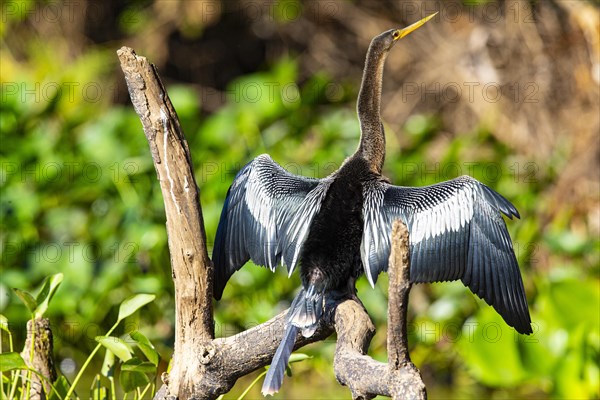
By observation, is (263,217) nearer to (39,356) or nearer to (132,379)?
(132,379)

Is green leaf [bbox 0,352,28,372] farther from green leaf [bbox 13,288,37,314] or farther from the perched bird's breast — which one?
the perched bird's breast

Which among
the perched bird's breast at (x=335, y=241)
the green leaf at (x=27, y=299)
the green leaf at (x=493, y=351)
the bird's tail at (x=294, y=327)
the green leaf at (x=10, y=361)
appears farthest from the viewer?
the green leaf at (x=493, y=351)

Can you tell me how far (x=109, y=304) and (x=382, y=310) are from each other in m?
1.73

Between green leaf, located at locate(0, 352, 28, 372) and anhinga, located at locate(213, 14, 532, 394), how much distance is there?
0.73 m

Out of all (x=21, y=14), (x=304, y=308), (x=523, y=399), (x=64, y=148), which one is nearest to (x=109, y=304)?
(x=64, y=148)

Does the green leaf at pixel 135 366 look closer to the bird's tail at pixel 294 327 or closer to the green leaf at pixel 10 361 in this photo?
the green leaf at pixel 10 361

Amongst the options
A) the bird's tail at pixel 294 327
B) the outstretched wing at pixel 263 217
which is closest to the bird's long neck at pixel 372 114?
the outstretched wing at pixel 263 217

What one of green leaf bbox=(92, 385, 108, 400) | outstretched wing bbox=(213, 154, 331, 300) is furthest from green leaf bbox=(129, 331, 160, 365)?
green leaf bbox=(92, 385, 108, 400)

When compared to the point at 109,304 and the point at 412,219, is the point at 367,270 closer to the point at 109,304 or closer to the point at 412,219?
the point at 412,219

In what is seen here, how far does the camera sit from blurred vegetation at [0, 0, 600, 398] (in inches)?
206

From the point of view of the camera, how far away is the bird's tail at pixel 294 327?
268 cm

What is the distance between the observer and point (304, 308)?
2826 millimetres

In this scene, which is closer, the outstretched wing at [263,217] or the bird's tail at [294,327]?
the bird's tail at [294,327]

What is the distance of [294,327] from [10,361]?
903 millimetres
